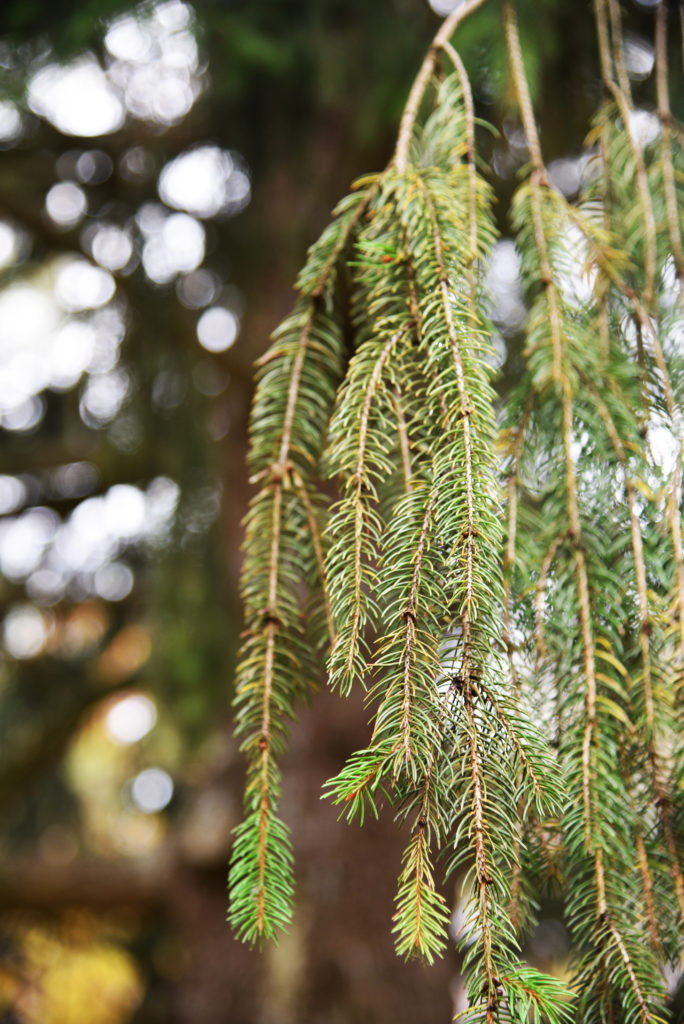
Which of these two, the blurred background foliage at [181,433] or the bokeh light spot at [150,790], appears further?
the bokeh light spot at [150,790]

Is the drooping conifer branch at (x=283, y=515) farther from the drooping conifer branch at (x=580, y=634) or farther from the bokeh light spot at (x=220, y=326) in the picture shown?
the bokeh light spot at (x=220, y=326)

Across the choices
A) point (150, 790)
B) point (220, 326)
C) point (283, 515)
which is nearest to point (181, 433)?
point (220, 326)

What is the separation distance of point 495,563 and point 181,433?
1906mm

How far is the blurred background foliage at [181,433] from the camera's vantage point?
157cm

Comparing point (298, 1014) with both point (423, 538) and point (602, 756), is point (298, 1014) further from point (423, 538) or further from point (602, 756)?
point (423, 538)

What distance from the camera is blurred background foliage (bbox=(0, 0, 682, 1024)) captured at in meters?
1.57

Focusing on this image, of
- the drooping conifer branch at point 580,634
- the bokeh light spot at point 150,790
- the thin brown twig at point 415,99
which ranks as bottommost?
the bokeh light spot at point 150,790

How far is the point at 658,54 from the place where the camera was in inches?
34.5

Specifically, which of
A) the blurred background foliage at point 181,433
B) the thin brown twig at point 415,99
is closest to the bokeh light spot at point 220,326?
the blurred background foliage at point 181,433

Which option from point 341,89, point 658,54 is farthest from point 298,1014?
point 341,89

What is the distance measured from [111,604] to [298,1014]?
1716 millimetres

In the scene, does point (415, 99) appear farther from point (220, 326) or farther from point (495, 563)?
point (220, 326)

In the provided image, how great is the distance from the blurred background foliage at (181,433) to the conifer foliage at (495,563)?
0.26 metres

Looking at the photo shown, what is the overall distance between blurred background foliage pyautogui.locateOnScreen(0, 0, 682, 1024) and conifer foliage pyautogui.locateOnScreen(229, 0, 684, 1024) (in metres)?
0.26
